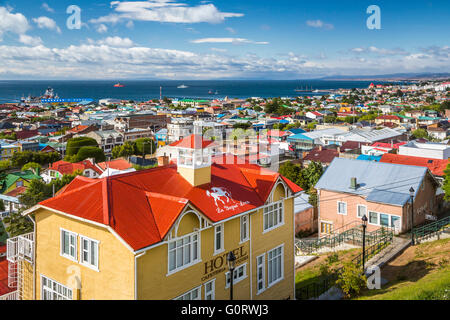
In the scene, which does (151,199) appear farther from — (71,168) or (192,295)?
(71,168)

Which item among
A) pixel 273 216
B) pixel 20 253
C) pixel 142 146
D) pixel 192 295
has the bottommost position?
pixel 192 295

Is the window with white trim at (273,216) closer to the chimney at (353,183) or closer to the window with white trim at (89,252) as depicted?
the window with white trim at (89,252)

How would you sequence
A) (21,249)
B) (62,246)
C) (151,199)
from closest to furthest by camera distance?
(151,199) < (62,246) < (21,249)

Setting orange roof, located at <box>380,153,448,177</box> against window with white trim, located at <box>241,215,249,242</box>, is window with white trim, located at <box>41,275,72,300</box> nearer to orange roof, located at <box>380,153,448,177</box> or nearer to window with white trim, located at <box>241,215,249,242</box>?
window with white trim, located at <box>241,215,249,242</box>

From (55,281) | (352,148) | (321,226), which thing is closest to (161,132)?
(352,148)

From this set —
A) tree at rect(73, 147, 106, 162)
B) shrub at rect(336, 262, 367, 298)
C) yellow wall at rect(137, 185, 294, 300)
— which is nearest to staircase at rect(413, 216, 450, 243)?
shrub at rect(336, 262, 367, 298)

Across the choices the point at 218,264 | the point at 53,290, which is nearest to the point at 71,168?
the point at 53,290
